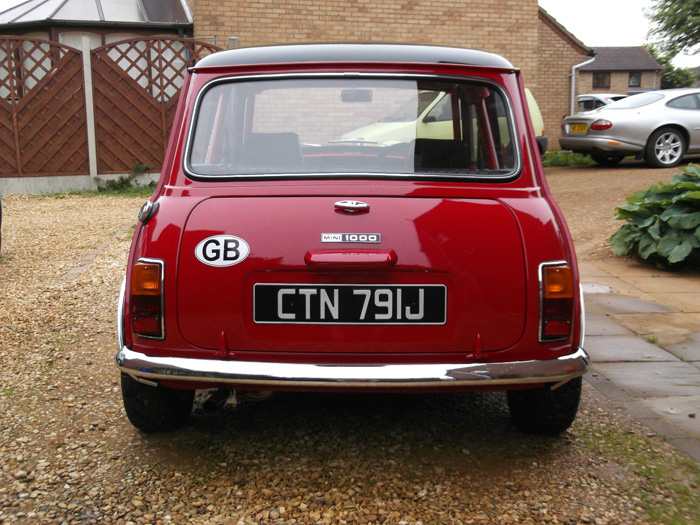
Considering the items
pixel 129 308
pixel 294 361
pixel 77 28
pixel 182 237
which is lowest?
pixel 294 361

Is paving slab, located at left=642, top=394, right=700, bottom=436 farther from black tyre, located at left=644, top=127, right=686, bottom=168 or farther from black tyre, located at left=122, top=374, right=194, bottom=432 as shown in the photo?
black tyre, located at left=644, top=127, right=686, bottom=168

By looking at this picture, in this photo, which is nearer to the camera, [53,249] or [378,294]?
[378,294]

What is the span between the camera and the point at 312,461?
2941 mm

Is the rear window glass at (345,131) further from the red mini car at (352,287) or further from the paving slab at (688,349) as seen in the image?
the paving slab at (688,349)

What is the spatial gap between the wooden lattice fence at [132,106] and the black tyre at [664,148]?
25.8 ft

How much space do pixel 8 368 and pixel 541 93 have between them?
1658 centimetres

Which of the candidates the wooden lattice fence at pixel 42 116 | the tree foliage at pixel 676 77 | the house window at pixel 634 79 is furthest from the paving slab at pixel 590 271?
the tree foliage at pixel 676 77

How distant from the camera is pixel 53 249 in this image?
7.84 metres

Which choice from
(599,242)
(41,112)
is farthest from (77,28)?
(599,242)

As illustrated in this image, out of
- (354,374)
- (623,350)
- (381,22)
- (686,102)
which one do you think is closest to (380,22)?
(381,22)

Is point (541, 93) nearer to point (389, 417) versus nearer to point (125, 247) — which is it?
point (125, 247)

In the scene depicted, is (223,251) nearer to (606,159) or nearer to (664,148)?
(664,148)

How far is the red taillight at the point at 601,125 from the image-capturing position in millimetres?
12773

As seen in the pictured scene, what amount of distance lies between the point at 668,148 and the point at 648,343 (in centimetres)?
923
